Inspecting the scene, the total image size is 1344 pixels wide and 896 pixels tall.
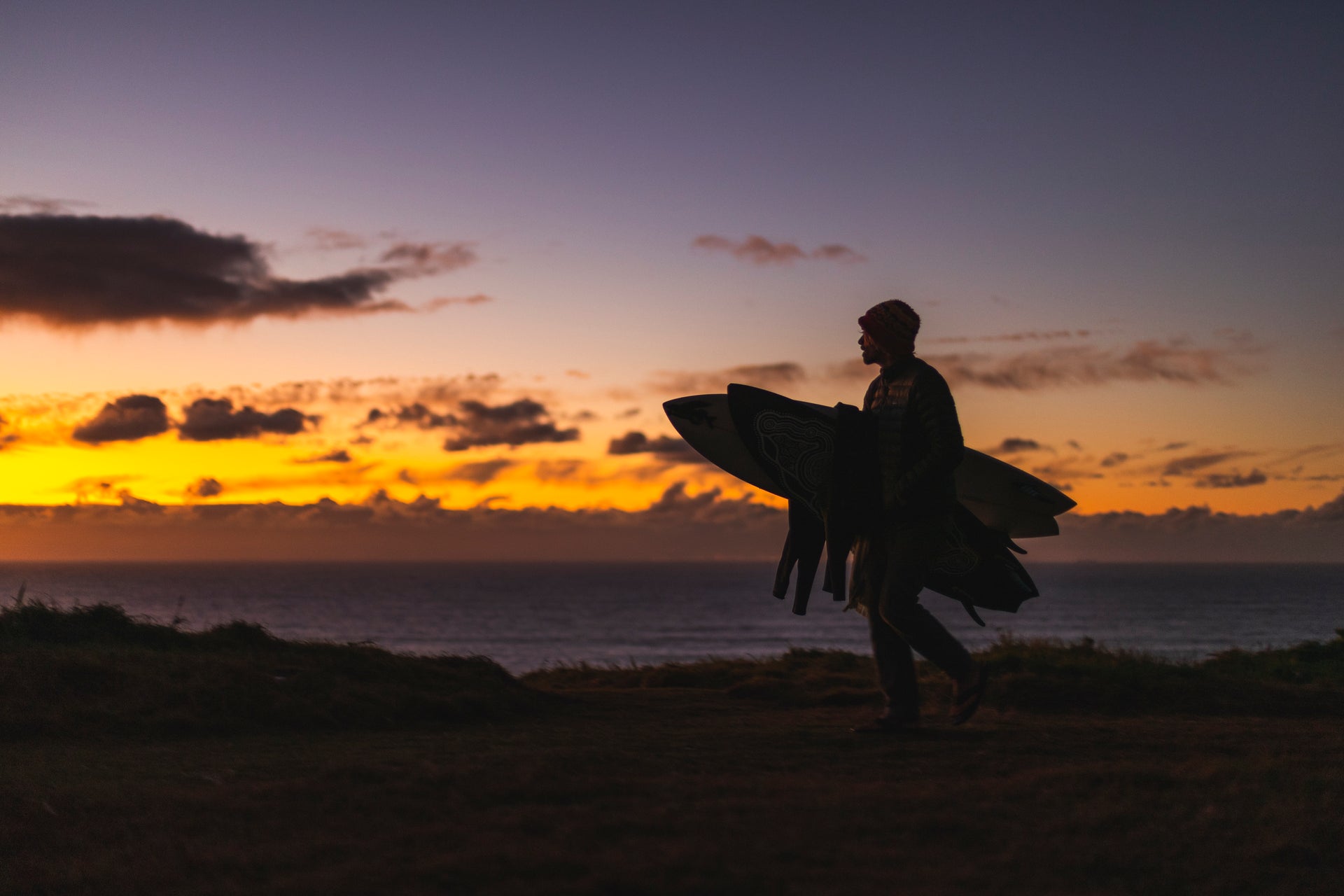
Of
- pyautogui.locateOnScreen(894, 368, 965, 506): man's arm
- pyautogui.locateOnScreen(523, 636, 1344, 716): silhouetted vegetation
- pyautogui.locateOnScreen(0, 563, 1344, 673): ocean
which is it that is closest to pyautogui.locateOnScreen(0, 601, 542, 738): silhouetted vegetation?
pyautogui.locateOnScreen(523, 636, 1344, 716): silhouetted vegetation

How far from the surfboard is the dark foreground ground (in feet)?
4.19

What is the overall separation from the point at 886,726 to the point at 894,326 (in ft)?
7.74

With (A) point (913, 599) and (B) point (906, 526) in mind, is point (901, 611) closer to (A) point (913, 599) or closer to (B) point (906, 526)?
(A) point (913, 599)

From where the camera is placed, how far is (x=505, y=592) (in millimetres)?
135000

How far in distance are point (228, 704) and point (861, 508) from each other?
3.91 meters

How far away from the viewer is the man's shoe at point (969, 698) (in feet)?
19.1

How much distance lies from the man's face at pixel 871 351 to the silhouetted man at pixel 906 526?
0.4 inches

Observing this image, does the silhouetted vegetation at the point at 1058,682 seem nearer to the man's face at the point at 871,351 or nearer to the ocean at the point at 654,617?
the man's face at the point at 871,351

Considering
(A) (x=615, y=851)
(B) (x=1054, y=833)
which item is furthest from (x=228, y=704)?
(B) (x=1054, y=833)

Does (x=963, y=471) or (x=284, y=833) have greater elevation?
(x=963, y=471)

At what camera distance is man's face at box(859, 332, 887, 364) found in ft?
20.9

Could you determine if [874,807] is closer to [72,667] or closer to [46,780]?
[46,780]

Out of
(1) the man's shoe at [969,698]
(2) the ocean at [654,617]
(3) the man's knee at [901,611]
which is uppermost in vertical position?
(3) the man's knee at [901,611]

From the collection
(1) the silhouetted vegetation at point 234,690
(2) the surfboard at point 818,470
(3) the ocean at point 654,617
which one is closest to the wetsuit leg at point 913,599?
(2) the surfboard at point 818,470
